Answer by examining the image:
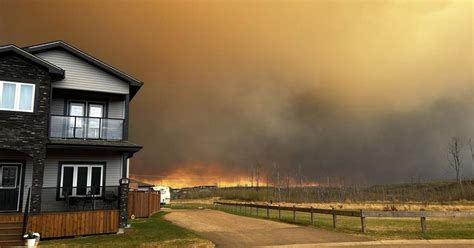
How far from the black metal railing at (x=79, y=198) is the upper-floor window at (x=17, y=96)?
4.35 metres

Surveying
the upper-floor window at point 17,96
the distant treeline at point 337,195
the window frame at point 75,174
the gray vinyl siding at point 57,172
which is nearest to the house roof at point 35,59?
the upper-floor window at point 17,96

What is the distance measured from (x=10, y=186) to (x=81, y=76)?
687cm

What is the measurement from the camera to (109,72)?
22281 millimetres

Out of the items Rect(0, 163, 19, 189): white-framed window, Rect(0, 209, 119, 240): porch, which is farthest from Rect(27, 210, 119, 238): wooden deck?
Rect(0, 163, 19, 189): white-framed window

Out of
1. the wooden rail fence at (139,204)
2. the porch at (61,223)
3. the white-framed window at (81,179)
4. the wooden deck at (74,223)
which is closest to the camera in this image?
the porch at (61,223)

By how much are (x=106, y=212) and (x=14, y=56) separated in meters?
8.93

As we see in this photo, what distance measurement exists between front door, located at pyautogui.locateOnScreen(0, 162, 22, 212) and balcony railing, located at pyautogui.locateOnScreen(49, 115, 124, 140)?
2.55m

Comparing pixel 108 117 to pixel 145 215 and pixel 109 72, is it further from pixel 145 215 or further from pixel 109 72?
pixel 145 215

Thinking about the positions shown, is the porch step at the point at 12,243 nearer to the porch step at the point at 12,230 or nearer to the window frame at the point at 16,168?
the porch step at the point at 12,230

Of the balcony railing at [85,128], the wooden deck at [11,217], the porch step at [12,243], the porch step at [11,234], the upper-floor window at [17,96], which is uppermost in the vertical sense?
the upper-floor window at [17,96]

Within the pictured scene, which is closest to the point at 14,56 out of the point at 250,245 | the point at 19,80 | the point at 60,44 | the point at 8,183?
the point at 19,80

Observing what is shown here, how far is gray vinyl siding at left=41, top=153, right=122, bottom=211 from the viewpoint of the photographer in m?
19.9

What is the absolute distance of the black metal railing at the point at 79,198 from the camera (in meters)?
19.9

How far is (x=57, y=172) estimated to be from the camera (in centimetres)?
2109
